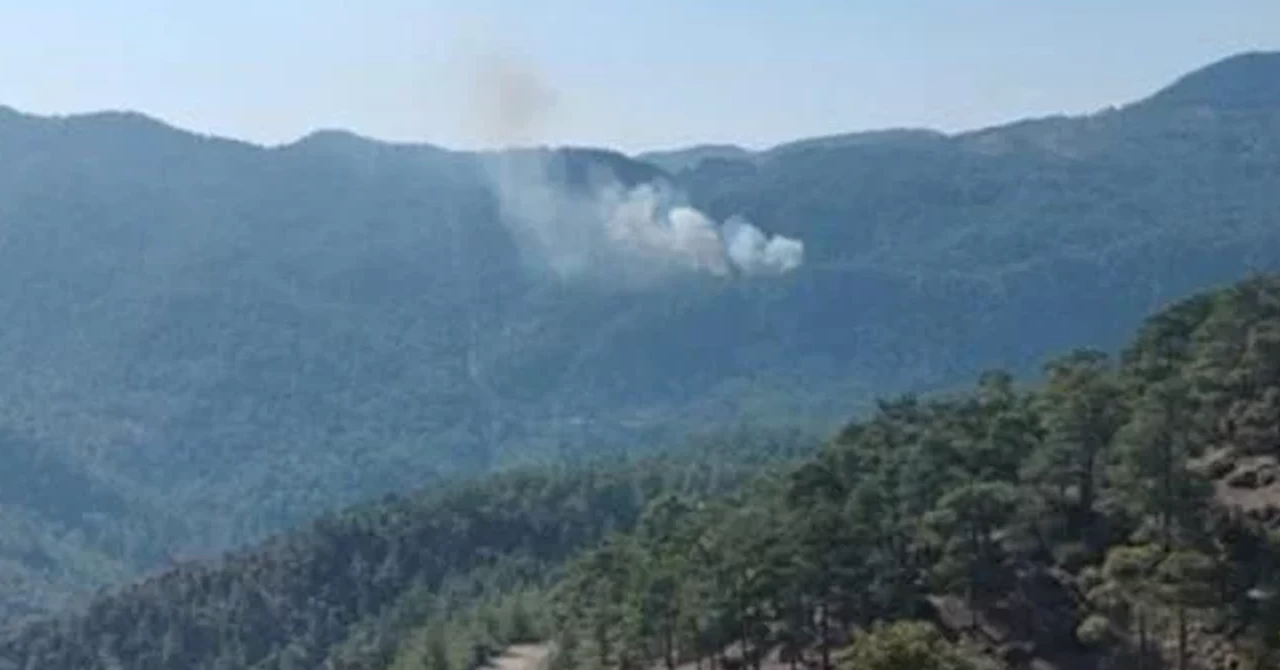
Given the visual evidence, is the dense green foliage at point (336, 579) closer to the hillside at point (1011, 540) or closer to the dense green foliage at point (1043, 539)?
the hillside at point (1011, 540)

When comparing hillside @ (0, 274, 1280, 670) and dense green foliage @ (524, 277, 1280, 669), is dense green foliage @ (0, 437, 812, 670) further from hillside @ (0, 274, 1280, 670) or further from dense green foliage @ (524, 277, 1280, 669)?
dense green foliage @ (524, 277, 1280, 669)

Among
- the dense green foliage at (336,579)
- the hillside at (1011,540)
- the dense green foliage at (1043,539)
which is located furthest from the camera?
the dense green foliage at (336,579)

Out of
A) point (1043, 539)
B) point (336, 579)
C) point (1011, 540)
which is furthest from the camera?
point (336, 579)

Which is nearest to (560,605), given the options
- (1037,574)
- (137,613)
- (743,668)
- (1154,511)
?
(743,668)

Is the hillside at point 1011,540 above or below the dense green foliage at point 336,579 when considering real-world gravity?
above

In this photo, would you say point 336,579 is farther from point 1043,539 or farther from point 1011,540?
point 1011,540

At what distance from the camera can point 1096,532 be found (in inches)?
2803

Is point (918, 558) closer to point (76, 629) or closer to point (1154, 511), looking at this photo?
point (1154, 511)

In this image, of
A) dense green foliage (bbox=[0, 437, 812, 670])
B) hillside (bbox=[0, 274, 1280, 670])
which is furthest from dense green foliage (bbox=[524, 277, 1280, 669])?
dense green foliage (bbox=[0, 437, 812, 670])

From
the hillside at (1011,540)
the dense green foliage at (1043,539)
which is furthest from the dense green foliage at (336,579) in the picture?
the dense green foliage at (1043,539)

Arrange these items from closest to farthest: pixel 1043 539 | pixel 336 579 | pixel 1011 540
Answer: pixel 1011 540
pixel 1043 539
pixel 336 579

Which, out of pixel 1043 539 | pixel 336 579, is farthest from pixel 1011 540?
pixel 336 579

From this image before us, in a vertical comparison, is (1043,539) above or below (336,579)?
above

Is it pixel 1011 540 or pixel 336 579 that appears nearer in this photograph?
pixel 1011 540
